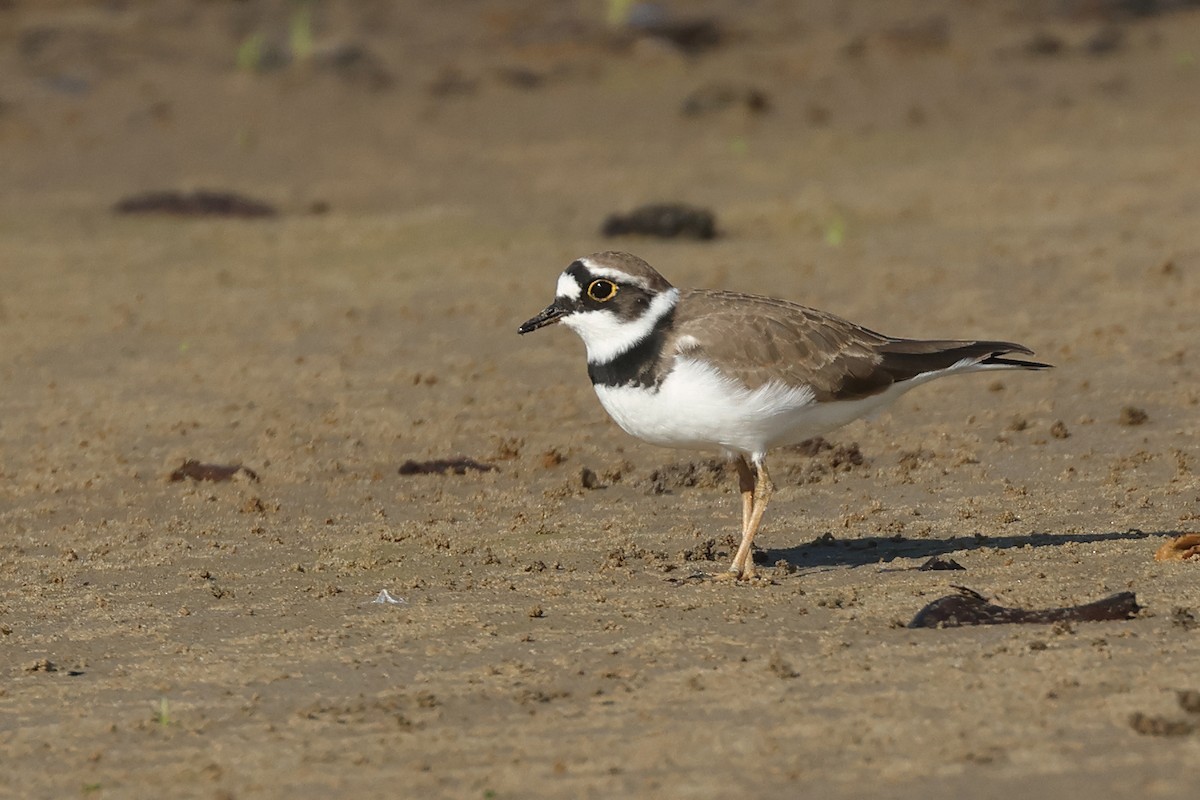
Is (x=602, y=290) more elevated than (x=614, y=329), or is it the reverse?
(x=602, y=290)

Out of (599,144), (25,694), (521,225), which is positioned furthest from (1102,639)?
(599,144)

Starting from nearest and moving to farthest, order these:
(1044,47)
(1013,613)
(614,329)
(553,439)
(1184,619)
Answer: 1. (1184,619)
2. (1013,613)
3. (614,329)
4. (553,439)
5. (1044,47)

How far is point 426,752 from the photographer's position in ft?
15.7

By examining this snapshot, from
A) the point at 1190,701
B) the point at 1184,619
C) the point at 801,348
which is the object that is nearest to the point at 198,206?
the point at 801,348

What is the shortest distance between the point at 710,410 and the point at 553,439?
7.53 feet

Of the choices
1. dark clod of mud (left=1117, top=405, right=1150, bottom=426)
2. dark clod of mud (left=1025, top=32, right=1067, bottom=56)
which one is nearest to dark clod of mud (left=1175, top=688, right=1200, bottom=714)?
dark clod of mud (left=1117, top=405, right=1150, bottom=426)

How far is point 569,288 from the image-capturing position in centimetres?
682

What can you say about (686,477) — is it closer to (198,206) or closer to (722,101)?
(198,206)

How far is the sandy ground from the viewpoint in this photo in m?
4.90

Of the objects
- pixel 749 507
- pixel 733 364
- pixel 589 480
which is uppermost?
pixel 733 364

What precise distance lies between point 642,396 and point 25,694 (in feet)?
7.57

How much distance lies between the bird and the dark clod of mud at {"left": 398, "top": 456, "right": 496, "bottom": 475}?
1309 mm

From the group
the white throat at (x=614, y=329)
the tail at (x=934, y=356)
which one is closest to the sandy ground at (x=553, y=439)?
the tail at (x=934, y=356)

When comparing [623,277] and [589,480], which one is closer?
[623,277]
